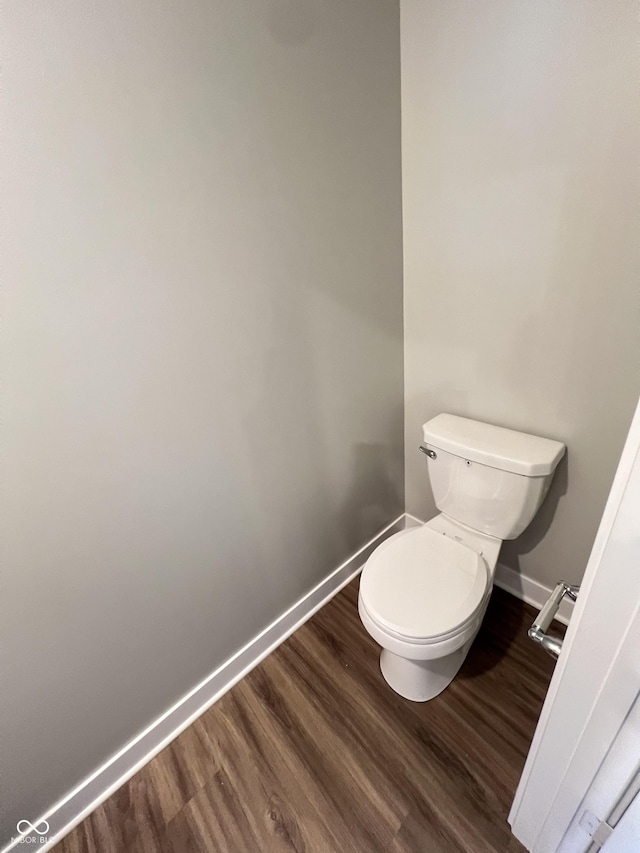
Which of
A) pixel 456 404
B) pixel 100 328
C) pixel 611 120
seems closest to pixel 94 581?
pixel 100 328

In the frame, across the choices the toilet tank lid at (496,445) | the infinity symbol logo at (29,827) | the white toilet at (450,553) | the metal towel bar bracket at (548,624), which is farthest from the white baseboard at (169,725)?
the metal towel bar bracket at (548,624)

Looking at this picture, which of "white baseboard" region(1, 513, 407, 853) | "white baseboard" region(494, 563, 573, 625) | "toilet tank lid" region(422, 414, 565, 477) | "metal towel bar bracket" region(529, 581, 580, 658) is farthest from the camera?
"white baseboard" region(494, 563, 573, 625)

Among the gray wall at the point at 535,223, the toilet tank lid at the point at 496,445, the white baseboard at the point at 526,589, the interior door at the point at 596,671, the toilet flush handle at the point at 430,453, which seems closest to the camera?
the interior door at the point at 596,671

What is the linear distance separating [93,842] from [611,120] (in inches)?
89.8

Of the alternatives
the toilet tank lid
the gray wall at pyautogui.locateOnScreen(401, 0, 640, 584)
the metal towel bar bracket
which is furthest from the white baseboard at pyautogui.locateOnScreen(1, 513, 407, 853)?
the metal towel bar bracket

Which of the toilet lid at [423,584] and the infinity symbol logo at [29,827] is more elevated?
the toilet lid at [423,584]

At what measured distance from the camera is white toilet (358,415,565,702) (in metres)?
1.09

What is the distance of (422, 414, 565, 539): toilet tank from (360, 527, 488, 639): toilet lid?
13 centimetres

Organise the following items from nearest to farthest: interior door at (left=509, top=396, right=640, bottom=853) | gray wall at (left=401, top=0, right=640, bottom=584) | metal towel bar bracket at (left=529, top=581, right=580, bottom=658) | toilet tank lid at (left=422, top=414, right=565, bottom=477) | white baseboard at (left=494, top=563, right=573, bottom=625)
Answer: interior door at (left=509, top=396, right=640, bottom=853), metal towel bar bracket at (left=529, top=581, right=580, bottom=658), gray wall at (left=401, top=0, right=640, bottom=584), toilet tank lid at (left=422, top=414, right=565, bottom=477), white baseboard at (left=494, top=563, right=573, bottom=625)

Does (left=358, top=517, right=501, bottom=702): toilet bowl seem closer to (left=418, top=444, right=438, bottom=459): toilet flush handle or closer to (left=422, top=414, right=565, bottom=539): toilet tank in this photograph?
(left=422, top=414, right=565, bottom=539): toilet tank

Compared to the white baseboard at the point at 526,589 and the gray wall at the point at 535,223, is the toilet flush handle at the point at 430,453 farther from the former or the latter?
the white baseboard at the point at 526,589

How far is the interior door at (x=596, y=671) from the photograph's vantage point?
0.49 m

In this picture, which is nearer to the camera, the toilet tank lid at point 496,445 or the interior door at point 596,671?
the interior door at point 596,671

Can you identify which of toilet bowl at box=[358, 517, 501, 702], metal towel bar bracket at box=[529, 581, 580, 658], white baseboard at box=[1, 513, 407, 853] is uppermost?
metal towel bar bracket at box=[529, 581, 580, 658]
